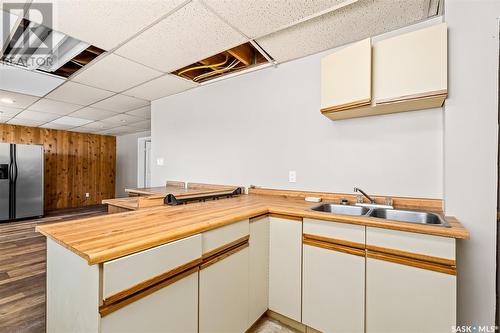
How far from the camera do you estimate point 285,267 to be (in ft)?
5.58

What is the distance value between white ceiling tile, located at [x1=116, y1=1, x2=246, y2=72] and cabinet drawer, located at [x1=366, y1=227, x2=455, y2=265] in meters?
1.85

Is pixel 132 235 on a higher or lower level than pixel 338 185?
lower

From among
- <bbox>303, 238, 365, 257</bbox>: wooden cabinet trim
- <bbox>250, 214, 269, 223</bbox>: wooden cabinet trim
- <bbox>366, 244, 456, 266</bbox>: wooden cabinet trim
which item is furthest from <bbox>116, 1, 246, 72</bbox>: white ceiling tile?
<bbox>366, 244, 456, 266</bbox>: wooden cabinet trim

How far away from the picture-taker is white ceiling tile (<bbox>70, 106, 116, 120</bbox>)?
4.28 metres

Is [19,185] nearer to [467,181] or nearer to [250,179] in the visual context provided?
[250,179]

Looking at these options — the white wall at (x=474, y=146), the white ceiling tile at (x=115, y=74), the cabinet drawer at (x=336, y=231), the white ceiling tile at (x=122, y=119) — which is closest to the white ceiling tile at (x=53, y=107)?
the white ceiling tile at (x=122, y=119)

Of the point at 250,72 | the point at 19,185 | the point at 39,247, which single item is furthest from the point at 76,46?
the point at 19,185

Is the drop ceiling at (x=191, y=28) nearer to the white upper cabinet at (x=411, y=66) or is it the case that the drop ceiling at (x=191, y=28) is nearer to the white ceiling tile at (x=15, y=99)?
the white upper cabinet at (x=411, y=66)

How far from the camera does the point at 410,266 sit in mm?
1241

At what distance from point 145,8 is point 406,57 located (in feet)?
6.07

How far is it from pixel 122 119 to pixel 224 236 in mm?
4805

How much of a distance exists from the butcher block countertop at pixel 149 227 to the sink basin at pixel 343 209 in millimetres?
317

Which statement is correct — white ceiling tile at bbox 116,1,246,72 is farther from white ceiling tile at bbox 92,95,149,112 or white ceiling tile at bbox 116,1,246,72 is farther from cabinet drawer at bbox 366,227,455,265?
cabinet drawer at bbox 366,227,455,265

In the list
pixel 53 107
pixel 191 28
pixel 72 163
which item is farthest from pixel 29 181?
pixel 191 28
